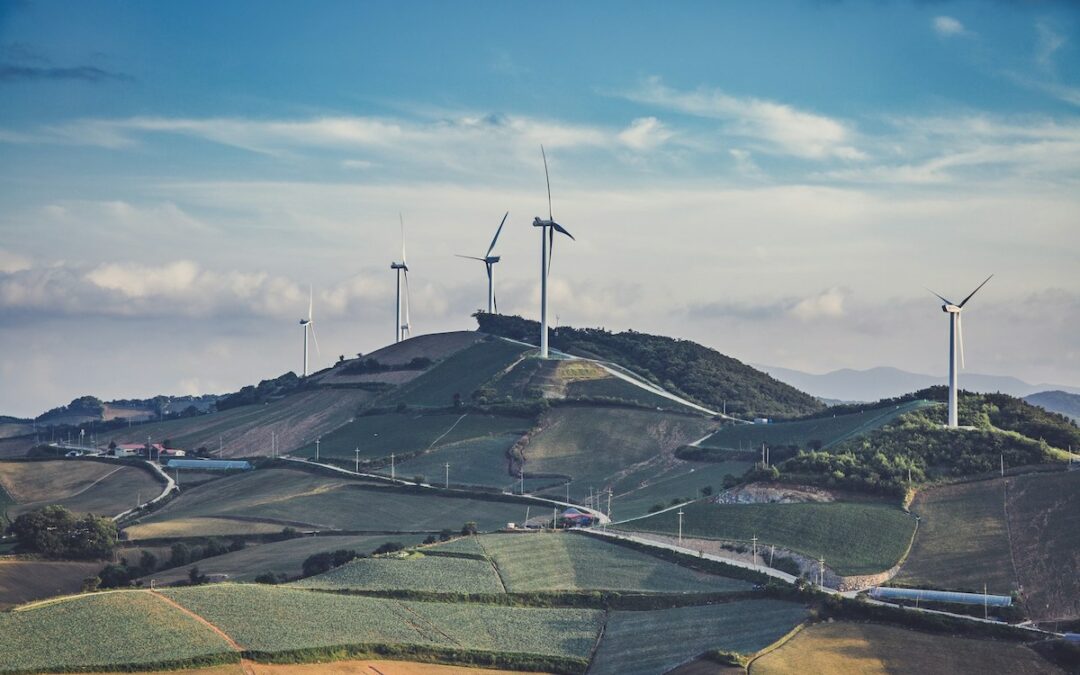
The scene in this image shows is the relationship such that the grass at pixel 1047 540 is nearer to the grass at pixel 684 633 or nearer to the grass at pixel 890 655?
the grass at pixel 890 655

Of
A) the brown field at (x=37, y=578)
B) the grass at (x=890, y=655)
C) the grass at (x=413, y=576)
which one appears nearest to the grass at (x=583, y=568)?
the grass at (x=413, y=576)

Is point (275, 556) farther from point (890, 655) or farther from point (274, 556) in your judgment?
point (890, 655)

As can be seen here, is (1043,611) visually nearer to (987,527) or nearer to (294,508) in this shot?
(987,527)

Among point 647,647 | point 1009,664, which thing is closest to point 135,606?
point 647,647

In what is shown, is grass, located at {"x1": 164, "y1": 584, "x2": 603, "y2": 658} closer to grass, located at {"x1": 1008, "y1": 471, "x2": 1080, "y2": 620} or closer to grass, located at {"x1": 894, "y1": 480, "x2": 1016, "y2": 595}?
grass, located at {"x1": 894, "y1": 480, "x2": 1016, "y2": 595}

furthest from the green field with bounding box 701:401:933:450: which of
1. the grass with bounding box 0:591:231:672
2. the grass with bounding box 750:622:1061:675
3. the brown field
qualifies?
the grass with bounding box 0:591:231:672

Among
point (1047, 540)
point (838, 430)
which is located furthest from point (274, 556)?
point (838, 430)
